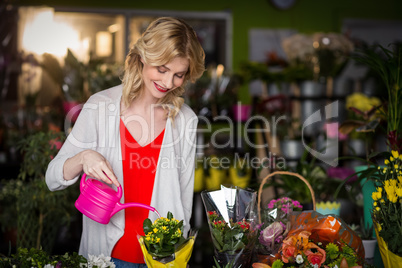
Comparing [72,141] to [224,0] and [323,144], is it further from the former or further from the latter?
[224,0]

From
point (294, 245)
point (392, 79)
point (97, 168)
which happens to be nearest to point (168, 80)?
point (97, 168)

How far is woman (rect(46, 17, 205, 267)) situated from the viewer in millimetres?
1533

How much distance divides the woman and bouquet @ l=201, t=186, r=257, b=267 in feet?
1.04

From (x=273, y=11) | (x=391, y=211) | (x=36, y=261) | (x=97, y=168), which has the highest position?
(x=273, y=11)

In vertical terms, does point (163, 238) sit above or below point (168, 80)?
below

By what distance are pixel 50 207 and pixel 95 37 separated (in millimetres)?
3796

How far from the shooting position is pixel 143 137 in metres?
1.68

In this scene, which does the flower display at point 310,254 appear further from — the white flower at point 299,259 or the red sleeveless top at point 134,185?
the red sleeveless top at point 134,185

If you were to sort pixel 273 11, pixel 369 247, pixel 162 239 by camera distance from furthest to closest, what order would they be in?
pixel 273 11, pixel 369 247, pixel 162 239

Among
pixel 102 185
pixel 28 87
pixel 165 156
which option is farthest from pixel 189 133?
pixel 28 87

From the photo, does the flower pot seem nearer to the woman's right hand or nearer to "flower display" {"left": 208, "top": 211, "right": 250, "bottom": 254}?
"flower display" {"left": 208, "top": 211, "right": 250, "bottom": 254}

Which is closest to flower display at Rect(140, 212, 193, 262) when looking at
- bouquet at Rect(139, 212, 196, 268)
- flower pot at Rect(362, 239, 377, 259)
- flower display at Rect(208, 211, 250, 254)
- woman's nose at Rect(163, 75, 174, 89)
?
bouquet at Rect(139, 212, 196, 268)

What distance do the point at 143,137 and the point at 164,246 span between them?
58 centimetres

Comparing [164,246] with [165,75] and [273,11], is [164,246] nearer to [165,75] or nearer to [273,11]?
[165,75]
